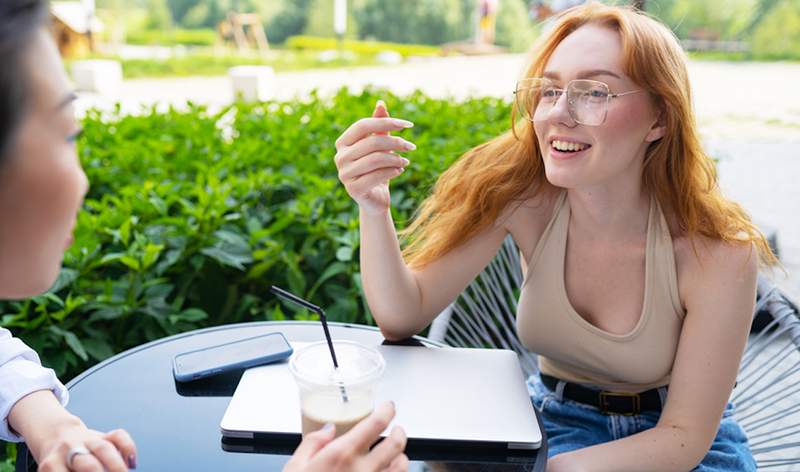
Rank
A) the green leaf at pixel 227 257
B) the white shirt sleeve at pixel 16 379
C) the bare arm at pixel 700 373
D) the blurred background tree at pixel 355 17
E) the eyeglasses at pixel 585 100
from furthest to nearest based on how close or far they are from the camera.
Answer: the blurred background tree at pixel 355 17, the green leaf at pixel 227 257, the eyeglasses at pixel 585 100, the bare arm at pixel 700 373, the white shirt sleeve at pixel 16 379

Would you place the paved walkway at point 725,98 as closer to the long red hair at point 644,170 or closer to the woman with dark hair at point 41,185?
the long red hair at point 644,170

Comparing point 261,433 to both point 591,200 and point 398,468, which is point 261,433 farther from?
point 591,200

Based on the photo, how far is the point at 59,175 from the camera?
2.52 ft

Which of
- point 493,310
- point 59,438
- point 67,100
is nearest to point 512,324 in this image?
point 493,310

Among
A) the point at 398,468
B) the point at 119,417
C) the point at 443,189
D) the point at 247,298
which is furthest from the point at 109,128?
the point at 398,468

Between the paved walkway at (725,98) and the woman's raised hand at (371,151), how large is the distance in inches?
112

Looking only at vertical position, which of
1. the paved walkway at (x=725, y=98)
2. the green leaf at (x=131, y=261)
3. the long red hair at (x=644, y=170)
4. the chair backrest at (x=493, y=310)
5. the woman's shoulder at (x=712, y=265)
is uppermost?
the long red hair at (x=644, y=170)

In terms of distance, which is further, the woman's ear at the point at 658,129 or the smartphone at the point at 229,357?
the woman's ear at the point at 658,129

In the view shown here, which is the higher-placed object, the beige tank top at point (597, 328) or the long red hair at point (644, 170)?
the long red hair at point (644, 170)

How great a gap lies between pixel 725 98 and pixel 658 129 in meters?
13.2

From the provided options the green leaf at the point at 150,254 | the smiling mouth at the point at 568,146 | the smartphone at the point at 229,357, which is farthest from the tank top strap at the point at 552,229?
the green leaf at the point at 150,254

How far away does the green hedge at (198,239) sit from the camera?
2.05 meters

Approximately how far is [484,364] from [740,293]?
1.79 ft

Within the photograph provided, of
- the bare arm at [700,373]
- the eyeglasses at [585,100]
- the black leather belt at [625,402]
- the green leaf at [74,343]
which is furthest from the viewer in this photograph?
the green leaf at [74,343]
